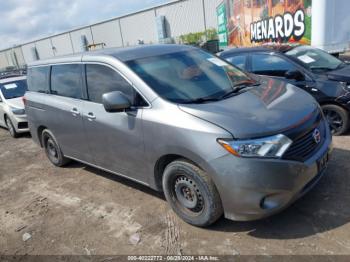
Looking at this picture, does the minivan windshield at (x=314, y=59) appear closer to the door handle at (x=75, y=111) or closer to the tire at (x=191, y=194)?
the tire at (x=191, y=194)

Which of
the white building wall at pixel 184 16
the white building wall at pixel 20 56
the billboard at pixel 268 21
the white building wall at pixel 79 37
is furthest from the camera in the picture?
the white building wall at pixel 20 56

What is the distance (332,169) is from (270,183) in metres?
1.81

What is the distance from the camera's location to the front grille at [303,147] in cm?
288

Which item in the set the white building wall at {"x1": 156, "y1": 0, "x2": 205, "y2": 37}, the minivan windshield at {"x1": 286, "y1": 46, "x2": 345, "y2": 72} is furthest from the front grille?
the white building wall at {"x1": 156, "y1": 0, "x2": 205, "y2": 37}

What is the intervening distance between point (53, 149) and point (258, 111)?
3.89 meters

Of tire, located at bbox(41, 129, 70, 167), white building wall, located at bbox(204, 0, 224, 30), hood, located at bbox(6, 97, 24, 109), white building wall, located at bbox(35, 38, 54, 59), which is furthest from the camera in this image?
white building wall, located at bbox(35, 38, 54, 59)

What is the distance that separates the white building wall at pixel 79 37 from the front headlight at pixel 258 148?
49748 mm

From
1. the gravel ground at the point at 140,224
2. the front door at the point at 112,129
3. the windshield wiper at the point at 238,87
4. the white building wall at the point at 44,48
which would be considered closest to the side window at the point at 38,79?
the front door at the point at 112,129

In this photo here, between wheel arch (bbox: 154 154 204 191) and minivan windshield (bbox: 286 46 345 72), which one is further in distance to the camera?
minivan windshield (bbox: 286 46 345 72)

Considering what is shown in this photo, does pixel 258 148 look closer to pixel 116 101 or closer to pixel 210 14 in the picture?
pixel 116 101

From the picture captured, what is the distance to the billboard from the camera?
578 inches

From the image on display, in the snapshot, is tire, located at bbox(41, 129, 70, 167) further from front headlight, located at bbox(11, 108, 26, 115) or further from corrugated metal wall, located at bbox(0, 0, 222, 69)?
corrugated metal wall, located at bbox(0, 0, 222, 69)

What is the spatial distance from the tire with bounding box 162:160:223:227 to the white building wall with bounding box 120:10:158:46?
1488 inches

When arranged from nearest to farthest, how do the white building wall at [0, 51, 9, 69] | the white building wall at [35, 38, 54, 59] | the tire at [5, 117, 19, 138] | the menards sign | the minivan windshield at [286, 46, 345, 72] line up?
1. the minivan windshield at [286, 46, 345, 72]
2. the tire at [5, 117, 19, 138]
3. the menards sign
4. the white building wall at [35, 38, 54, 59]
5. the white building wall at [0, 51, 9, 69]
